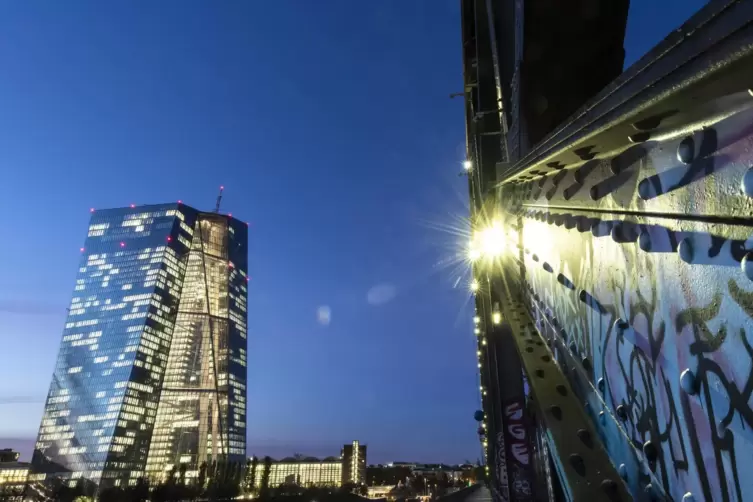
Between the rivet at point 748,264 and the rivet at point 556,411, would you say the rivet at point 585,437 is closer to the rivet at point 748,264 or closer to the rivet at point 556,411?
the rivet at point 556,411

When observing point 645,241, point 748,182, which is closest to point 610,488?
point 645,241

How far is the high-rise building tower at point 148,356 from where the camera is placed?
105 m

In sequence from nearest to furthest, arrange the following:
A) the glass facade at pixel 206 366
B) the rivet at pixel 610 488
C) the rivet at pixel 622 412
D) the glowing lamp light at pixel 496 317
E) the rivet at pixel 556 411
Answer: the rivet at pixel 622 412 < the rivet at pixel 610 488 < the rivet at pixel 556 411 < the glowing lamp light at pixel 496 317 < the glass facade at pixel 206 366

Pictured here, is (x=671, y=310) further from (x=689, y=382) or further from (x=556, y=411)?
(x=556, y=411)

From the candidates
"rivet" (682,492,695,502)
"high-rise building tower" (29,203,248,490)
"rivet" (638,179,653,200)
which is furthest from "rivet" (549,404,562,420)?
"high-rise building tower" (29,203,248,490)

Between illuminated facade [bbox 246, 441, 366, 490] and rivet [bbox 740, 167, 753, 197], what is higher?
rivet [bbox 740, 167, 753, 197]

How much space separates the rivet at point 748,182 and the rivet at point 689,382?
0.58 m

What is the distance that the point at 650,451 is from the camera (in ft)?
5.82

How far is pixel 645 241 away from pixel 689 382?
0.52 meters

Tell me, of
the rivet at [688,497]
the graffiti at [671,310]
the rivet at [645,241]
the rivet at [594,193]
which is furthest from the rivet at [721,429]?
the rivet at [594,193]

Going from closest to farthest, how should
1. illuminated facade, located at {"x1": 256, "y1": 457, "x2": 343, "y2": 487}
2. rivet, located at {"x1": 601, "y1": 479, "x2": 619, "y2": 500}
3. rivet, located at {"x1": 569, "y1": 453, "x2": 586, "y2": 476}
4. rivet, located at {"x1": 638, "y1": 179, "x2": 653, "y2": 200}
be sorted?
rivet, located at {"x1": 638, "y1": 179, "x2": 653, "y2": 200} < rivet, located at {"x1": 601, "y1": 479, "x2": 619, "y2": 500} < rivet, located at {"x1": 569, "y1": 453, "x2": 586, "y2": 476} < illuminated facade, located at {"x1": 256, "y1": 457, "x2": 343, "y2": 487}

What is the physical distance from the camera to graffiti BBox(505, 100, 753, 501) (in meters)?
1.24

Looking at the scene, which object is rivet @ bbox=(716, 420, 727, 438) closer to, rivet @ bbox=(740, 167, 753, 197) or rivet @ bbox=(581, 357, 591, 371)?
rivet @ bbox=(740, 167, 753, 197)

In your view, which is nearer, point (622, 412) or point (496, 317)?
point (622, 412)
